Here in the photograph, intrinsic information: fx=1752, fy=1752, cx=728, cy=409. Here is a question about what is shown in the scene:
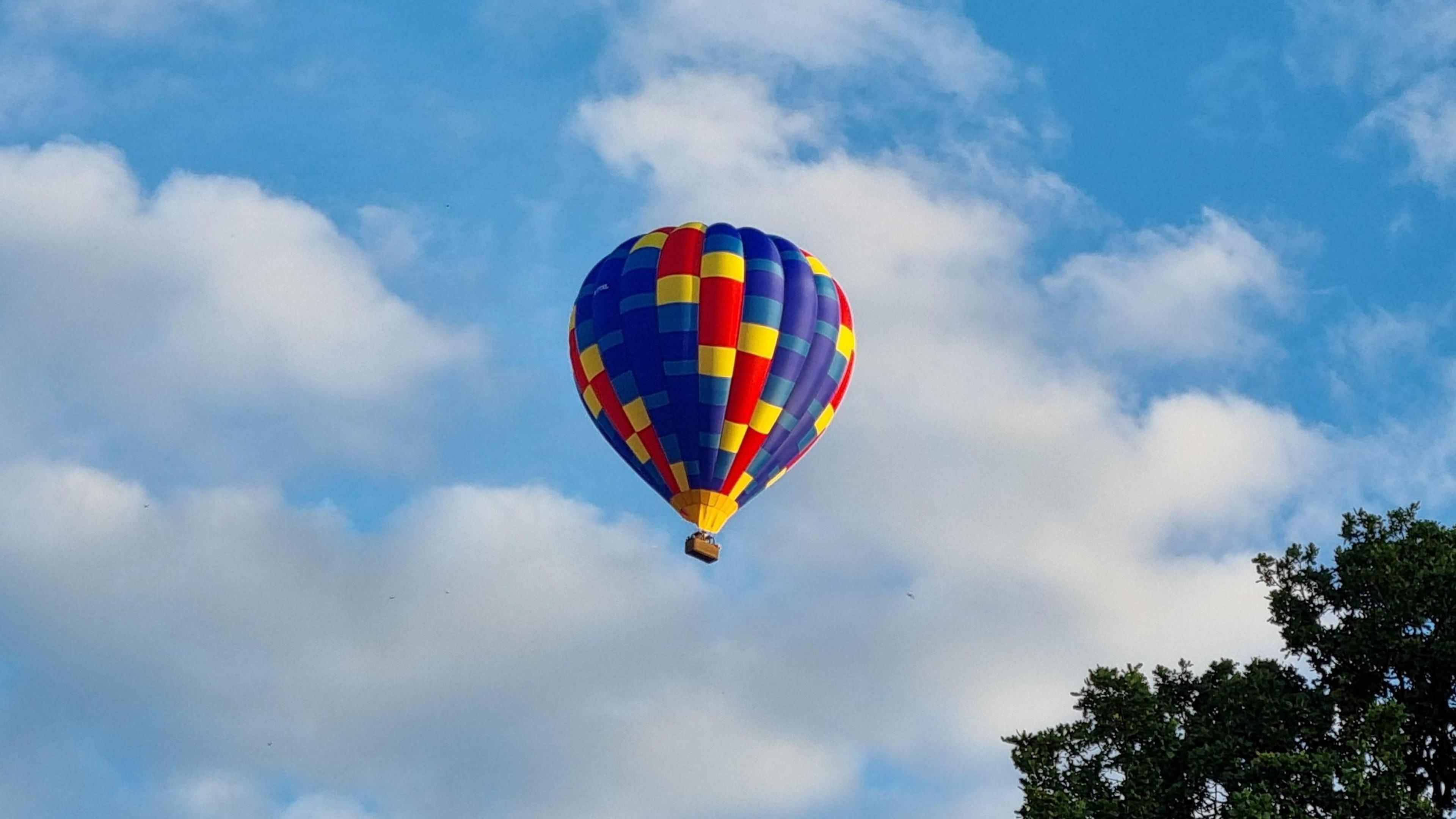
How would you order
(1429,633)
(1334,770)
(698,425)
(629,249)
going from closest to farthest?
(1334,770), (1429,633), (698,425), (629,249)

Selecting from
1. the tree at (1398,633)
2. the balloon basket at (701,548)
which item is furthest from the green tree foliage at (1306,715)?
the balloon basket at (701,548)

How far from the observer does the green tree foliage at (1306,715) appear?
1441 inches

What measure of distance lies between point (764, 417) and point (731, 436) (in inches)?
49.1

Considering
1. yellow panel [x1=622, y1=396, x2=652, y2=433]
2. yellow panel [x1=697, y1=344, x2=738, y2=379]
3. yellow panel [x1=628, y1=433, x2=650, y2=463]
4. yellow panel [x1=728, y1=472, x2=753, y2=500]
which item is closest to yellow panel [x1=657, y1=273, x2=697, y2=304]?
yellow panel [x1=697, y1=344, x2=738, y2=379]

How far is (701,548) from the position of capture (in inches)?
2201

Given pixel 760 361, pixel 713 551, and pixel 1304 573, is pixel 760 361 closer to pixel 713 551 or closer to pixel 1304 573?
pixel 713 551

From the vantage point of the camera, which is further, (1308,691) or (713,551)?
(713,551)

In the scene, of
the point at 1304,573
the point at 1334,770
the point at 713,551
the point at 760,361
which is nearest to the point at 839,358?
the point at 760,361

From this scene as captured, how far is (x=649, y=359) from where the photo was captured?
185ft

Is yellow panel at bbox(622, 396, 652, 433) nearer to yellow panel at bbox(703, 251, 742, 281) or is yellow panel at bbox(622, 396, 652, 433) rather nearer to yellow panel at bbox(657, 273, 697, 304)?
yellow panel at bbox(657, 273, 697, 304)

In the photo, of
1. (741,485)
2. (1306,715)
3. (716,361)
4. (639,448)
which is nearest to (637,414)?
(639,448)

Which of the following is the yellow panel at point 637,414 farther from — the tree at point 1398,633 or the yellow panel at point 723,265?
the tree at point 1398,633

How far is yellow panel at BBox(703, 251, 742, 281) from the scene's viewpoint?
57.0 m

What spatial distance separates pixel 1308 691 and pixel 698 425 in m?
22.1
